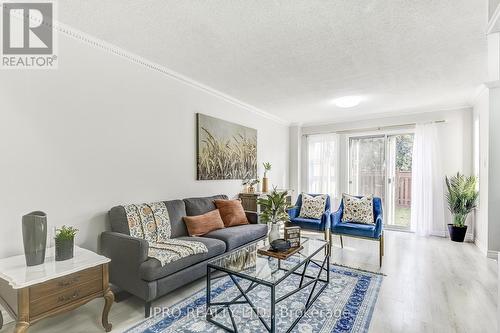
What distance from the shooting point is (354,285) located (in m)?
2.78

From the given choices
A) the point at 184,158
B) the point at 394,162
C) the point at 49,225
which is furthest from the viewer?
the point at 394,162

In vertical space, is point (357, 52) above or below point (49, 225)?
above

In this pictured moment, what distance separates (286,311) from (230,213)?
1682 mm

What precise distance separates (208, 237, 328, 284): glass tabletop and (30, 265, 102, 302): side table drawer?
Answer: 86cm

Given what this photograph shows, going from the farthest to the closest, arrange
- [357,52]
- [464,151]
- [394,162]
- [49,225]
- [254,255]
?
[394,162] < [464,151] < [357,52] < [254,255] < [49,225]

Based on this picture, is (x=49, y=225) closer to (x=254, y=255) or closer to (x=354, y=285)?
(x=254, y=255)

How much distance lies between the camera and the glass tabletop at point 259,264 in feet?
6.72

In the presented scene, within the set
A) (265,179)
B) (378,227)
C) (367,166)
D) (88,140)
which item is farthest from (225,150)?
(367,166)

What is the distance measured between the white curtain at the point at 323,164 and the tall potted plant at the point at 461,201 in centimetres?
214

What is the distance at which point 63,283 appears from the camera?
5.80ft

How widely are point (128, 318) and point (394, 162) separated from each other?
18.2 feet

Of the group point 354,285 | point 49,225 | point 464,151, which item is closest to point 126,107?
point 49,225

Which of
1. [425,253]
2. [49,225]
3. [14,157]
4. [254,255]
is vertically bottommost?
[425,253]

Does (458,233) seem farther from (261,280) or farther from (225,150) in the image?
(261,280)
